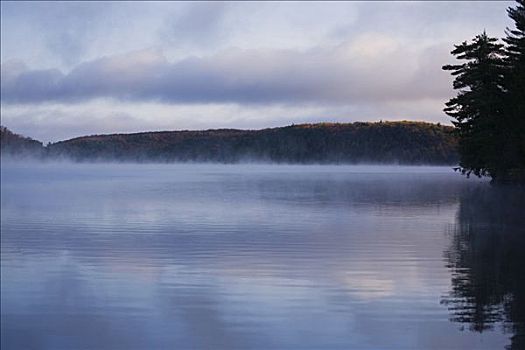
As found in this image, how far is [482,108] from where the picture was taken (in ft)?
123

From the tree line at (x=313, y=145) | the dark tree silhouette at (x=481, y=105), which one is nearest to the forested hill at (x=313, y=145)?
the tree line at (x=313, y=145)

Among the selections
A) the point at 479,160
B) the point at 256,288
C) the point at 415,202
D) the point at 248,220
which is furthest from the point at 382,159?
the point at 256,288

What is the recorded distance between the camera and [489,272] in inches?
465

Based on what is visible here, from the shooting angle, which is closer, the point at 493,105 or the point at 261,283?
the point at 261,283

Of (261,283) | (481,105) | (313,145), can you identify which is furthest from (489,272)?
(313,145)

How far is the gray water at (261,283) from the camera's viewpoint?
318 inches

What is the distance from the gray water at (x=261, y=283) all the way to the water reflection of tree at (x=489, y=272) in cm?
3

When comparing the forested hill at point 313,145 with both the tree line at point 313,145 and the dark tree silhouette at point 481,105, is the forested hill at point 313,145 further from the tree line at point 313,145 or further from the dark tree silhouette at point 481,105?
the dark tree silhouette at point 481,105

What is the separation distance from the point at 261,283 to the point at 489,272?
145 inches

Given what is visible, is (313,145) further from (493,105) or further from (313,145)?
(493,105)

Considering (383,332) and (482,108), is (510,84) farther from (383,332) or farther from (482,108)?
(383,332)

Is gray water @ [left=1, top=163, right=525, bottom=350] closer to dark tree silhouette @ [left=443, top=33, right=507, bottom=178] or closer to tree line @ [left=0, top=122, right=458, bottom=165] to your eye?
dark tree silhouette @ [left=443, top=33, right=507, bottom=178]

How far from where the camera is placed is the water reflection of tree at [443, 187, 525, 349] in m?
8.65

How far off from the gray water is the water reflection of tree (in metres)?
0.03
